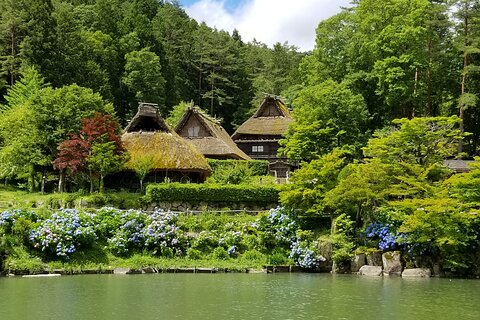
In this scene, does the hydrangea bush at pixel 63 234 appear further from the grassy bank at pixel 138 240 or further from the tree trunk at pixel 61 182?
the tree trunk at pixel 61 182

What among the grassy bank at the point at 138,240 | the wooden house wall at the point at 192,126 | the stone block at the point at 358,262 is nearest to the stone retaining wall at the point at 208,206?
the grassy bank at the point at 138,240

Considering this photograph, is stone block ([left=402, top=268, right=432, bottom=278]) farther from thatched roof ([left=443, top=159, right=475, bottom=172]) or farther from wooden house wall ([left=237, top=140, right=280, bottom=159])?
wooden house wall ([left=237, top=140, right=280, bottom=159])

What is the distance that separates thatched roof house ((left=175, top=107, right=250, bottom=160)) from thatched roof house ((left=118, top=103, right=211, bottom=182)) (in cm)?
859

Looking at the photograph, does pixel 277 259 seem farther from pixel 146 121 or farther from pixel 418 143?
pixel 146 121

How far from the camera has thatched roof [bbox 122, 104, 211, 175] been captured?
119 ft

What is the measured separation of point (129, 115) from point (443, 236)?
42.8m

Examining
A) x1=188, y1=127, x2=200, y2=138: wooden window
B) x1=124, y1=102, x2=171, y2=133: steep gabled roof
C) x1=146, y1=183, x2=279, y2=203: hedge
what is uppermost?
x1=188, y1=127, x2=200, y2=138: wooden window

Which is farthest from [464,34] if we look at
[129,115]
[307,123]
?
[129,115]

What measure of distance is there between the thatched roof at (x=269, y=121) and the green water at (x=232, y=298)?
2933cm

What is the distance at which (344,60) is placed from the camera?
50.0m

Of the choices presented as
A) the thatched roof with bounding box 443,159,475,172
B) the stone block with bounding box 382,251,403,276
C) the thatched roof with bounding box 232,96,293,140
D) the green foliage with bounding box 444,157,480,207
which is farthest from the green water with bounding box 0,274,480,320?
the thatched roof with bounding box 232,96,293,140

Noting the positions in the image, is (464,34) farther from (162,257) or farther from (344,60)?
(162,257)

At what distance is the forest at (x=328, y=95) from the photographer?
2941cm

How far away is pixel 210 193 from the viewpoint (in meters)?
34.0
